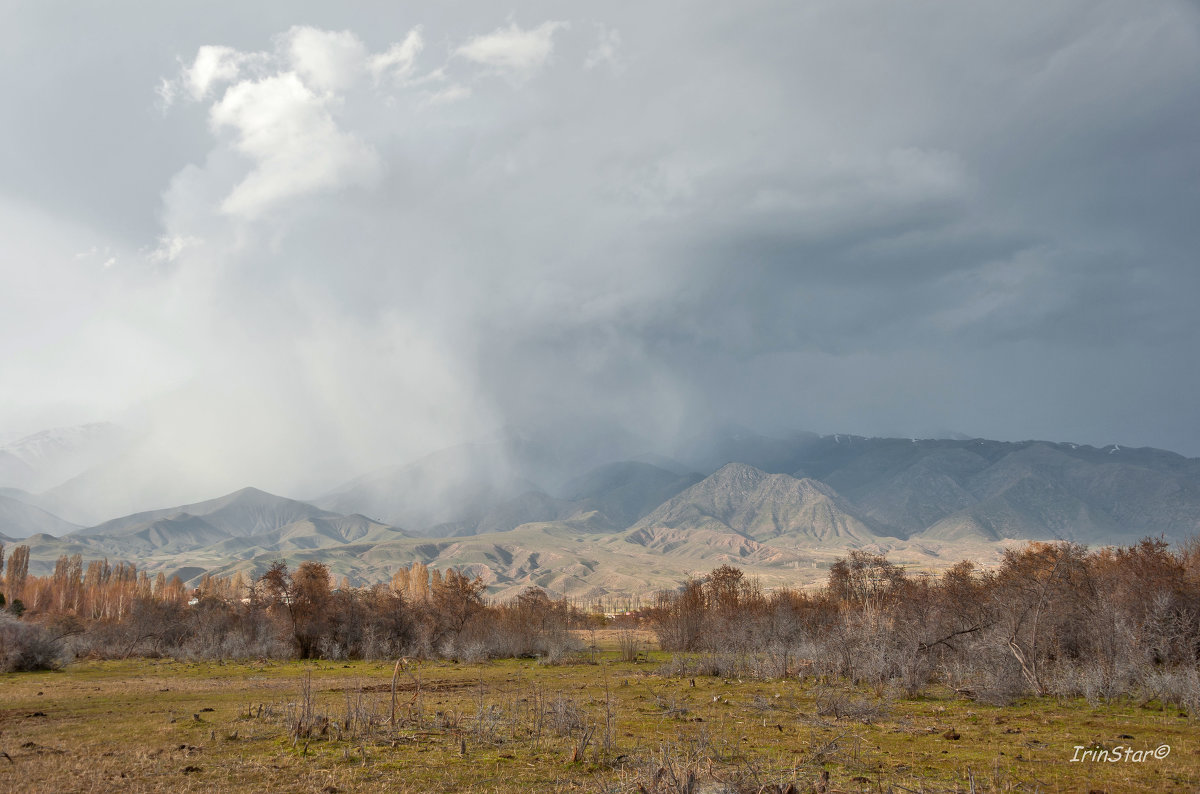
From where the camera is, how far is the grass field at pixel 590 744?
48.9 ft

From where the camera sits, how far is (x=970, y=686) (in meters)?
30.5

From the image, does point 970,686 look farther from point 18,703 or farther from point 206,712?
point 18,703

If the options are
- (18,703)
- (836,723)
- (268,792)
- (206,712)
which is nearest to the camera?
(268,792)

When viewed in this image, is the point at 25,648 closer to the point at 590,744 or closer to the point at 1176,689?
the point at 590,744

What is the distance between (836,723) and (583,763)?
460 inches

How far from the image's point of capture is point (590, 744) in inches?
764

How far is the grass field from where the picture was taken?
1489cm

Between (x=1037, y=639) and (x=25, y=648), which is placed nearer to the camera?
(x=1037, y=639)

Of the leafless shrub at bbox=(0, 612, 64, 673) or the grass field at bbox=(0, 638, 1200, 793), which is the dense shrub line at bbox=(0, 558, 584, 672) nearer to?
the leafless shrub at bbox=(0, 612, 64, 673)

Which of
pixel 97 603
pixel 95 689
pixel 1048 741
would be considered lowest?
pixel 97 603

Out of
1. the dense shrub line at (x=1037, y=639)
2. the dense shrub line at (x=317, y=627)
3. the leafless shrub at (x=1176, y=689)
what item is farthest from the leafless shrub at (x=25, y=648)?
the leafless shrub at (x=1176, y=689)

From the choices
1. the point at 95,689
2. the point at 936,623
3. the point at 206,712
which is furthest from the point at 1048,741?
the point at 95,689

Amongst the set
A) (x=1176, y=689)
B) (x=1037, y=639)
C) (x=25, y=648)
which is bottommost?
(x=25, y=648)

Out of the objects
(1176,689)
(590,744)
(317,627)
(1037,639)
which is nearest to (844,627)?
(1037,639)
